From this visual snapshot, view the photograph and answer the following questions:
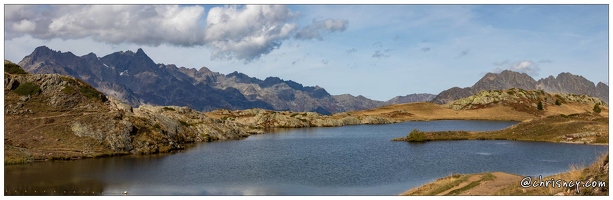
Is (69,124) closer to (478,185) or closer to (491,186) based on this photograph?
(478,185)

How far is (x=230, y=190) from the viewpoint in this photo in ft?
175

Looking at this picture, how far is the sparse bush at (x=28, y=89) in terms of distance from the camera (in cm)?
9553

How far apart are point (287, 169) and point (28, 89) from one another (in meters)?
57.6

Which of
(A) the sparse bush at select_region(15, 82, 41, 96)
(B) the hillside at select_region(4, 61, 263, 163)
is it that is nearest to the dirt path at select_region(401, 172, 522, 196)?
(B) the hillside at select_region(4, 61, 263, 163)

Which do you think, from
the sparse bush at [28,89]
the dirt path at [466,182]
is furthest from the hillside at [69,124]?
the dirt path at [466,182]

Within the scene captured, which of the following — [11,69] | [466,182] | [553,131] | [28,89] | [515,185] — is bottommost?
[466,182]

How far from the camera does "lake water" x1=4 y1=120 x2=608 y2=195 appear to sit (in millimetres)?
53844

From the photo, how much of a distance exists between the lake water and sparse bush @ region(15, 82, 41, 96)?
89.7 ft

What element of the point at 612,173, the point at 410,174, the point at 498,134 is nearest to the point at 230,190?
the point at 410,174

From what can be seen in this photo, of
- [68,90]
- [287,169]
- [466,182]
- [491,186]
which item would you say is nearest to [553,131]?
[287,169]

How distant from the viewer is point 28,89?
96750 millimetres

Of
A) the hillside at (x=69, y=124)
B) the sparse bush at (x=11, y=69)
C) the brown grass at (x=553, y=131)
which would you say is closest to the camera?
the hillside at (x=69, y=124)

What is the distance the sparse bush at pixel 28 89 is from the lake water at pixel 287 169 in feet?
89.7

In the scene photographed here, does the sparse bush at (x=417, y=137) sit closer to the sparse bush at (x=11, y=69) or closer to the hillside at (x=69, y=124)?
the hillside at (x=69, y=124)
